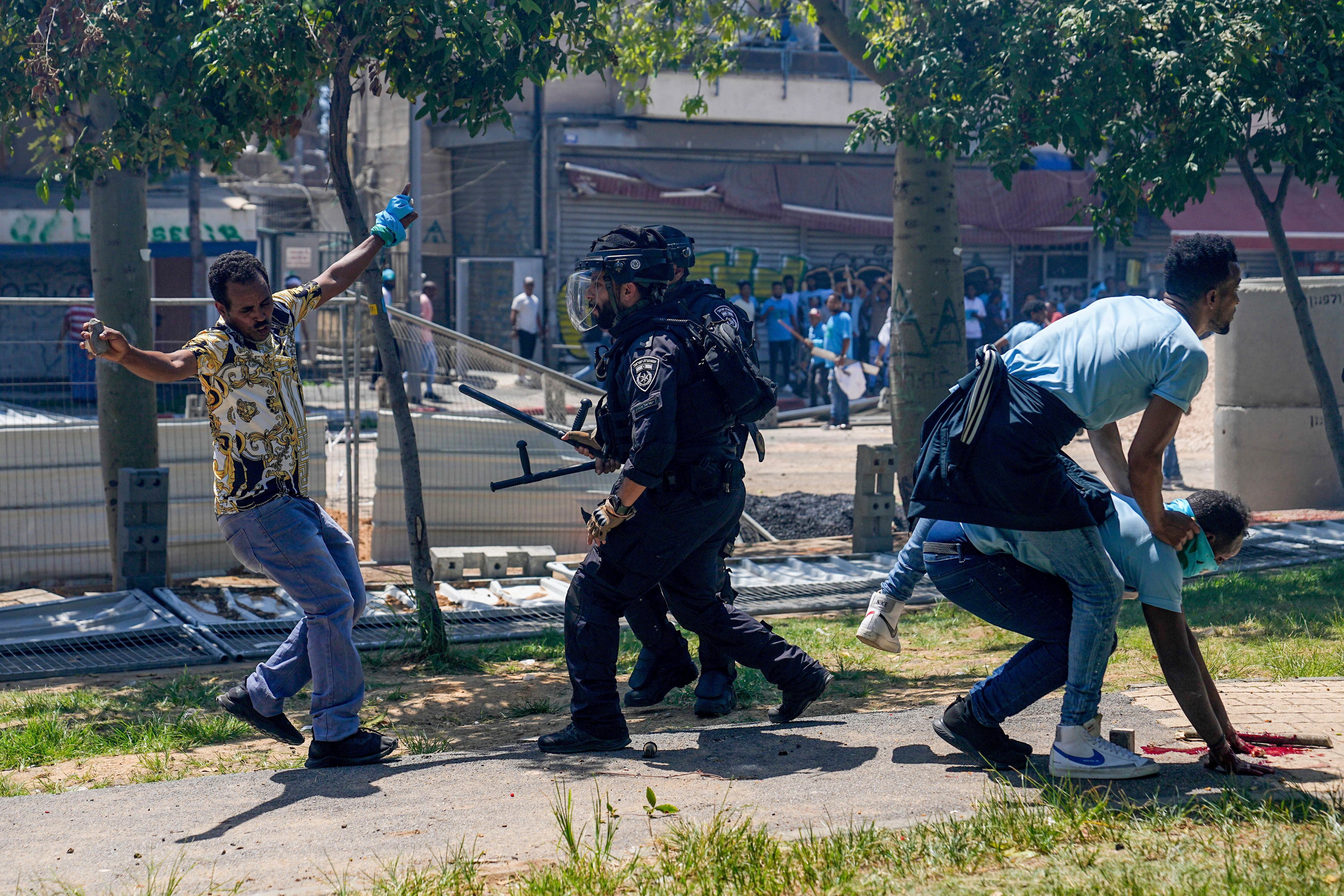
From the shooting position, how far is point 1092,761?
372cm

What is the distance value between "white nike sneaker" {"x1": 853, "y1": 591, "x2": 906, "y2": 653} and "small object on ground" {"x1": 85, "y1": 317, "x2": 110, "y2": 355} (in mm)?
2503

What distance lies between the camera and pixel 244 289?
4285 mm

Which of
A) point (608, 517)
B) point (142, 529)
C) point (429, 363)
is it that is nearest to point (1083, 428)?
point (608, 517)

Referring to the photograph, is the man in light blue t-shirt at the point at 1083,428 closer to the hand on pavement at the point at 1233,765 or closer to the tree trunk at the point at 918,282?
the hand on pavement at the point at 1233,765

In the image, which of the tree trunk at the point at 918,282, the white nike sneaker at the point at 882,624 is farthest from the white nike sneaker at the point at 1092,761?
the tree trunk at the point at 918,282

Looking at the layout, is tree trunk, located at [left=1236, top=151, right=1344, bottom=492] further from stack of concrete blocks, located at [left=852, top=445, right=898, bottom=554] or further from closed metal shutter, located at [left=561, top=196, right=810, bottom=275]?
closed metal shutter, located at [left=561, top=196, right=810, bottom=275]

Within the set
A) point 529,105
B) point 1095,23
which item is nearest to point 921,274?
point 1095,23

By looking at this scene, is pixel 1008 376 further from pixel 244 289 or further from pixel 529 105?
Result: pixel 529 105

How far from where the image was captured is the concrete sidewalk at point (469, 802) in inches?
132

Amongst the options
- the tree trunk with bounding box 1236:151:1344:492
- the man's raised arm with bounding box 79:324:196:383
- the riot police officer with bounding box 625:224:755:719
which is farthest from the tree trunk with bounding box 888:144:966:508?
the man's raised arm with bounding box 79:324:196:383

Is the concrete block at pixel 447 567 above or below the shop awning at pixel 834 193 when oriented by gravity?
below

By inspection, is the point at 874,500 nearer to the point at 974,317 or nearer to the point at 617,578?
the point at 617,578

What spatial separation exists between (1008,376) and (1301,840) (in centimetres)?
138

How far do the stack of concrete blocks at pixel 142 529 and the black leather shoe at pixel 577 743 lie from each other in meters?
3.80
